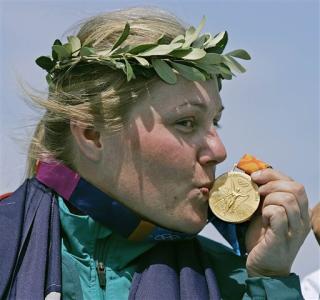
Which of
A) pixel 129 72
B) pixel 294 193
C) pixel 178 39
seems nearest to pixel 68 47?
pixel 129 72

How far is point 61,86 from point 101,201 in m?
0.55

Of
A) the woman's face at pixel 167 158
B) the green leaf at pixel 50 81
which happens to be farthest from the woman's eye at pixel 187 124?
the green leaf at pixel 50 81

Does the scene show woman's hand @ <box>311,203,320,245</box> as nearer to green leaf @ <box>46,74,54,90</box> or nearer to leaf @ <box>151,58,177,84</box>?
leaf @ <box>151,58,177,84</box>

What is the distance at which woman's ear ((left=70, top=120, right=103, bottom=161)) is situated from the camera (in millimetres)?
3848

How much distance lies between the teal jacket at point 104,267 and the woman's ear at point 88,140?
24cm

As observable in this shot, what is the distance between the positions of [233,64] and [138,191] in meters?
0.72

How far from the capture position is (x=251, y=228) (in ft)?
12.6

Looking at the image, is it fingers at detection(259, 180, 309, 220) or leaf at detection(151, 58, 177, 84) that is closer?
fingers at detection(259, 180, 309, 220)

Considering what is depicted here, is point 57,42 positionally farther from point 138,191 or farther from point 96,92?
point 138,191

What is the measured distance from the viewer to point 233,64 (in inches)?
158

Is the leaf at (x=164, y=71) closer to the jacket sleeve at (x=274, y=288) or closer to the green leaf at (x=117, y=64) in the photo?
the green leaf at (x=117, y=64)

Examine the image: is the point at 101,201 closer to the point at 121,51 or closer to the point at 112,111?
the point at 112,111

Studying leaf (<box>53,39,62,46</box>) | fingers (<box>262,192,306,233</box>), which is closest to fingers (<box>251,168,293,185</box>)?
fingers (<box>262,192,306,233</box>)

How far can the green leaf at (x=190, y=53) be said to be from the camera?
384 cm
